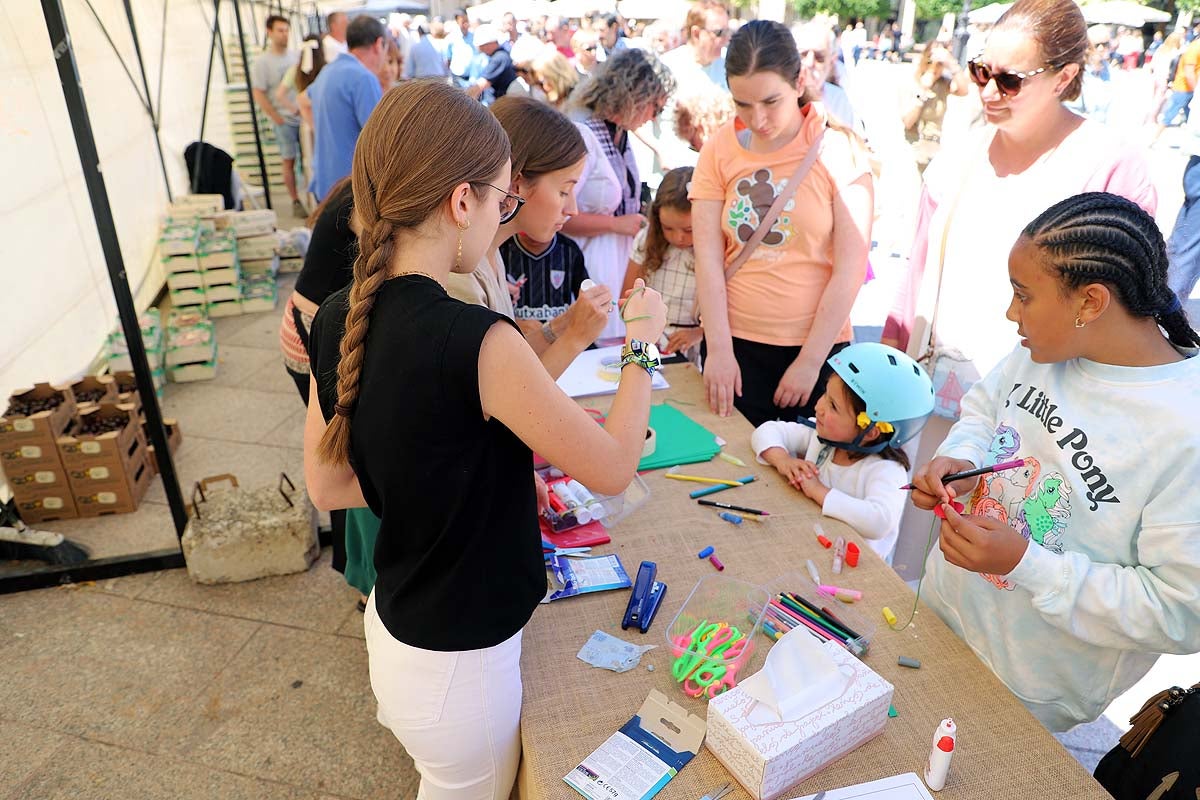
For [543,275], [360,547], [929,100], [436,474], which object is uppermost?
[436,474]

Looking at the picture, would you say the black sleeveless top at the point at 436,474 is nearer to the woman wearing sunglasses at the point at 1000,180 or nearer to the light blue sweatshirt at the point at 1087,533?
the light blue sweatshirt at the point at 1087,533

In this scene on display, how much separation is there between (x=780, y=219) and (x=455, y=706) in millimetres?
1713

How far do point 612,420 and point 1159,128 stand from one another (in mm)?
13509

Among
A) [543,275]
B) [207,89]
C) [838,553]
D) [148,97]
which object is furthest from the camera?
[207,89]

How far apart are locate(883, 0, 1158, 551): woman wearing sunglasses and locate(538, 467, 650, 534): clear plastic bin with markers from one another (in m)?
1.01

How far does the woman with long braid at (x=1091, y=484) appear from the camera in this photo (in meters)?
1.23

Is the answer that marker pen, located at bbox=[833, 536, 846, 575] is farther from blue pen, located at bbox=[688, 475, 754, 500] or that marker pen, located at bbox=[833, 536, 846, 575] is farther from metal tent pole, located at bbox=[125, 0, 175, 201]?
metal tent pole, located at bbox=[125, 0, 175, 201]

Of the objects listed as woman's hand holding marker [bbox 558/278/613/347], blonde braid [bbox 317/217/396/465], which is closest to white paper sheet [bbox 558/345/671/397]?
woman's hand holding marker [bbox 558/278/613/347]

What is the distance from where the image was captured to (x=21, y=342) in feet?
11.2

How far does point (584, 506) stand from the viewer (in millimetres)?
1815

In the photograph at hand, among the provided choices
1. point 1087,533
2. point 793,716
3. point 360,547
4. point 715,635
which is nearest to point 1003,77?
point 1087,533

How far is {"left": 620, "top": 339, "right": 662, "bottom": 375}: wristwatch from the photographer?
1.32m

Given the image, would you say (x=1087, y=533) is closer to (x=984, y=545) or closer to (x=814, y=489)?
(x=984, y=545)

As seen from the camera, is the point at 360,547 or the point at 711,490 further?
the point at 360,547
